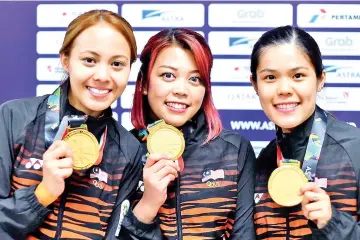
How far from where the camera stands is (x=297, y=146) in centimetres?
→ 194

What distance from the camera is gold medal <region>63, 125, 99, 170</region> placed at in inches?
72.3

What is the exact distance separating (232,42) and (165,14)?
0.43m

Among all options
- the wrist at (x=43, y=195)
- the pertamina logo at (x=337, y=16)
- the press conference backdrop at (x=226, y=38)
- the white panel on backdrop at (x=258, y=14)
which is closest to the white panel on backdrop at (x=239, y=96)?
the press conference backdrop at (x=226, y=38)

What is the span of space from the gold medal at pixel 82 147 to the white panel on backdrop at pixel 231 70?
1322 millimetres

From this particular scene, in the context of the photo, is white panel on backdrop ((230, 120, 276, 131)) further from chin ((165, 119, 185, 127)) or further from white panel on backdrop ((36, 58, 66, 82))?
white panel on backdrop ((36, 58, 66, 82))

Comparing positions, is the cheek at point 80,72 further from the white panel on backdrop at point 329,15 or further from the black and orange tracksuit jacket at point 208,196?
the white panel on backdrop at point 329,15

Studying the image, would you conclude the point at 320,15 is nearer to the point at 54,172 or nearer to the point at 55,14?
the point at 55,14

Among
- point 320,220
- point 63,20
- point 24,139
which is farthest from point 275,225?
point 63,20

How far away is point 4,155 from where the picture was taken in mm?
1816

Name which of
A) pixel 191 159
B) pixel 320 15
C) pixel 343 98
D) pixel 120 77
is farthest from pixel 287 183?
pixel 320 15

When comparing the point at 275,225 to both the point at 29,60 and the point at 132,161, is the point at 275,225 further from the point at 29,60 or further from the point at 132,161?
the point at 29,60

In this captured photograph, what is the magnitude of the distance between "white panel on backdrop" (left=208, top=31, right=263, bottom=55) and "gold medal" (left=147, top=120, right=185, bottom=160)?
3.89ft

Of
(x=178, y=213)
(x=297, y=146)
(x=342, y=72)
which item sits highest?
(x=342, y=72)

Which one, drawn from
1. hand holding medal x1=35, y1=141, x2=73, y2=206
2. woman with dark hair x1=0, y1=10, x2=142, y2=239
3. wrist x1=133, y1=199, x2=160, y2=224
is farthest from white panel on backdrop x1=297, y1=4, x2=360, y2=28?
hand holding medal x1=35, y1=141, x2=73, y2=206
